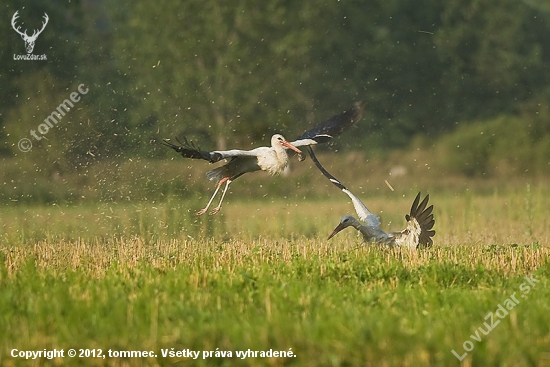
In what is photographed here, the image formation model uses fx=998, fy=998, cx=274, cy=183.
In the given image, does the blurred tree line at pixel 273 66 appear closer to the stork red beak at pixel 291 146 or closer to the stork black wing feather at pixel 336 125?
the stork black wing feather at pixel 336 125

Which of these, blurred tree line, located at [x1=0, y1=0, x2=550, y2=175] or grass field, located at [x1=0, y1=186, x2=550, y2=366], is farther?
blurred tree line, located at [x1=0, y1=0, x2=550, y2=175]

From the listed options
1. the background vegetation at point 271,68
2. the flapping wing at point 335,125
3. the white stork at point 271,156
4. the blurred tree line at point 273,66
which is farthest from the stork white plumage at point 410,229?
the blurred tree line at point 273,66

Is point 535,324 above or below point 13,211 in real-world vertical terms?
below

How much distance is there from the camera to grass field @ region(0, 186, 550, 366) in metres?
6.25

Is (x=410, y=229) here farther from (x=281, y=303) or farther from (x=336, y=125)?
(x=281, y=303)

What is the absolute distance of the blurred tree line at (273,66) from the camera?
23969mm

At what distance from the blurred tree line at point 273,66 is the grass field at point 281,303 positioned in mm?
10589

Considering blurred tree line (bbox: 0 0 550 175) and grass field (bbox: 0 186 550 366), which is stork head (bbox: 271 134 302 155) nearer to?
grass field (bbox: 0 186 550 366)

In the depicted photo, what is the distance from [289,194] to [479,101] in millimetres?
6419

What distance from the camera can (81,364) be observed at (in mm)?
6363

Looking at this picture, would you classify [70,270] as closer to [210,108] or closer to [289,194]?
[289,194]

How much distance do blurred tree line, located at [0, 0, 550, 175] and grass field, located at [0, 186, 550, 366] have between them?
34.7 feet

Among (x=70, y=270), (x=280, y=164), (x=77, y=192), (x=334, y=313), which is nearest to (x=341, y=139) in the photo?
(x=77, y=192)

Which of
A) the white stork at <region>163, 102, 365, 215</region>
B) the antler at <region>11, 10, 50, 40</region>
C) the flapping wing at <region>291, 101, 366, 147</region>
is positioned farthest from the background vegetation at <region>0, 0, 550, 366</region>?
→ the flapping wing at <region>291, 101, 366, 147</region>
